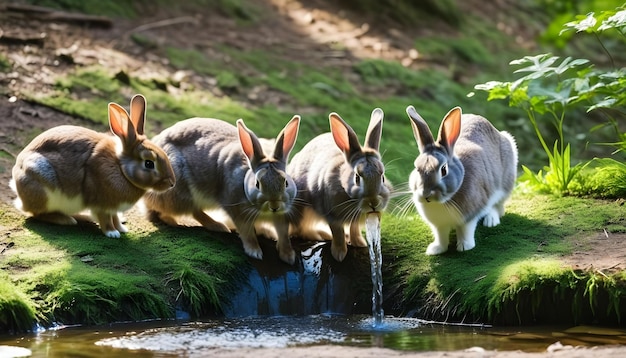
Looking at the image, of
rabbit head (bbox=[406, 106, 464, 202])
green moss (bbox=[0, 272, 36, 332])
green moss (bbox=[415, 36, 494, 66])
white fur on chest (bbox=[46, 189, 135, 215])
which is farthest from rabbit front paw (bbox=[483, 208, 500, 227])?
green moss (bbox=[415, 36, 494, 66])

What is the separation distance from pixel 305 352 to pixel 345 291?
175 cm

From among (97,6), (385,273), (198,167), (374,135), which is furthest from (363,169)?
(97,6)

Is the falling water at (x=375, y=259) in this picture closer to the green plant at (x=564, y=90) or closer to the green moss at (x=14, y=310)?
the green plant at (x=564, y=90)

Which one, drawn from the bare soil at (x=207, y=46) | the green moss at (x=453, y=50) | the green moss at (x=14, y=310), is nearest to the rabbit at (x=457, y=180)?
the bare soil at (x=207, y=46)

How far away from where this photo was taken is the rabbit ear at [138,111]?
745 centimetres

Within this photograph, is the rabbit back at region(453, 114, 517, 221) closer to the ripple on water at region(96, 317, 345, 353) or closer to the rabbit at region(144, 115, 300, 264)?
the rabbit at region(144, 115, 300, 264)

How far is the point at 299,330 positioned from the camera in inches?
249

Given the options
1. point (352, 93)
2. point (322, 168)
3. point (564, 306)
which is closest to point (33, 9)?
point (352, 93)

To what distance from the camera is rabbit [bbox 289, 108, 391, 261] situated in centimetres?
687

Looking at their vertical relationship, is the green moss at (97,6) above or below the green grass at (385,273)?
above

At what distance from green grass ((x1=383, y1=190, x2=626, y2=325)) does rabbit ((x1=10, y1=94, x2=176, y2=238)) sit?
2034mm

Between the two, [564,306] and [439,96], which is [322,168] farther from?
[439,96]

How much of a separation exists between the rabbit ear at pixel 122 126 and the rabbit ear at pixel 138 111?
0.35 feet

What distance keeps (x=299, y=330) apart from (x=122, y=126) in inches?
89.3
